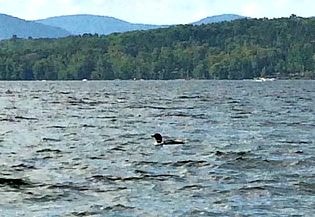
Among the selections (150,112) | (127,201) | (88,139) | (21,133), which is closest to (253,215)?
(127,201)

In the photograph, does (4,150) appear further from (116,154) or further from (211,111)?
(211,111)

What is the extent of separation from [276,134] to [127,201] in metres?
22.4

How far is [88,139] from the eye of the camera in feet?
136

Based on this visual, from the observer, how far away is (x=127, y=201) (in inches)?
897

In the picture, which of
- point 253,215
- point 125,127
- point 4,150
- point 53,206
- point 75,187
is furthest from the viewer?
point 125,127

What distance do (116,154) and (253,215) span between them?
13.8m

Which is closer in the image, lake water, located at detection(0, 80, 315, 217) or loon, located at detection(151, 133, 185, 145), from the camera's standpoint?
lake water, located at detection(0, 80, 315, 217)

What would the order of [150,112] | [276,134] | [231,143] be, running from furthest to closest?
1. [150,112]
2. [276,134]
3. [231,143]

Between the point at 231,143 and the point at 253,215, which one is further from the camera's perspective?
→ the point at 231,143

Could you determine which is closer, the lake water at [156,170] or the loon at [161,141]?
the lake water at [156,170]

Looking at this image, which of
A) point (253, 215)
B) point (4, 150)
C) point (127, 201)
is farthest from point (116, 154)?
point (253, 215)

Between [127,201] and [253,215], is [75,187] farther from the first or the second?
[253,215]

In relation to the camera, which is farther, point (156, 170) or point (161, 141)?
point (161, 141)

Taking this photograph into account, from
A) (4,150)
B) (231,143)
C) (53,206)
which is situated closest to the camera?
(53,206)
